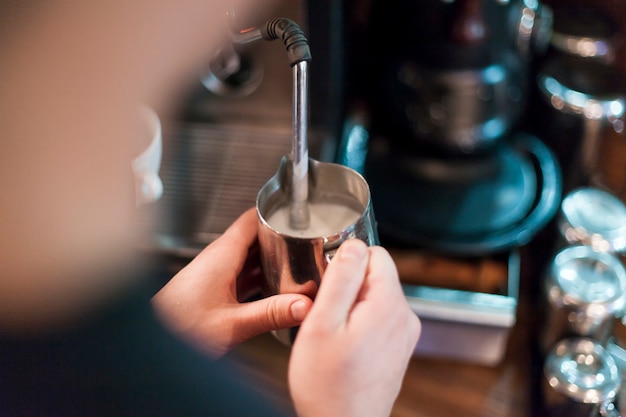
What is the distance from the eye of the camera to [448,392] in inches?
30.8

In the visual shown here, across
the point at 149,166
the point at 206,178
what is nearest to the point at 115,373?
the point at 149,166

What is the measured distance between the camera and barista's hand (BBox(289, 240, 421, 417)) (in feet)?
1.18

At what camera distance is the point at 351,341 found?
362mm

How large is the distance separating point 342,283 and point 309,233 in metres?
0.07

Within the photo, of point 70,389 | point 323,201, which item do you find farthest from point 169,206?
point 70,389

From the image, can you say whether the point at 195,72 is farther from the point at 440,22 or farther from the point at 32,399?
the point at 32,399

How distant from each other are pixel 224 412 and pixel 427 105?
18.0 inches

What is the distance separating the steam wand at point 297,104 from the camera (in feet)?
1.27

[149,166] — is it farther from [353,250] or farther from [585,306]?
[585,306]

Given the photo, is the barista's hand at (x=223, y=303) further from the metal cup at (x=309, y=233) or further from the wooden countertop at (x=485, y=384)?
the wooden countertop at (x=485, y=384)

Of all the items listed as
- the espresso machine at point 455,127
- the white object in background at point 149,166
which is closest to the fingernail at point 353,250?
the white object in background at point 149,166

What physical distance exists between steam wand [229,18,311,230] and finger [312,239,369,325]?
2.4 inches

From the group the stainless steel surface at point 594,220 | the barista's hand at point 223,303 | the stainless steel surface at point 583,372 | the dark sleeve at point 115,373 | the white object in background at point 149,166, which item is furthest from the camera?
the stainless steel surface at point 594,220

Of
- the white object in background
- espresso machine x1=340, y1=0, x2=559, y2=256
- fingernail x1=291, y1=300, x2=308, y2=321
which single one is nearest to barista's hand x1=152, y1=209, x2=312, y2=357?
fingernail x1=291, y1=300, x2=308, y2=321
